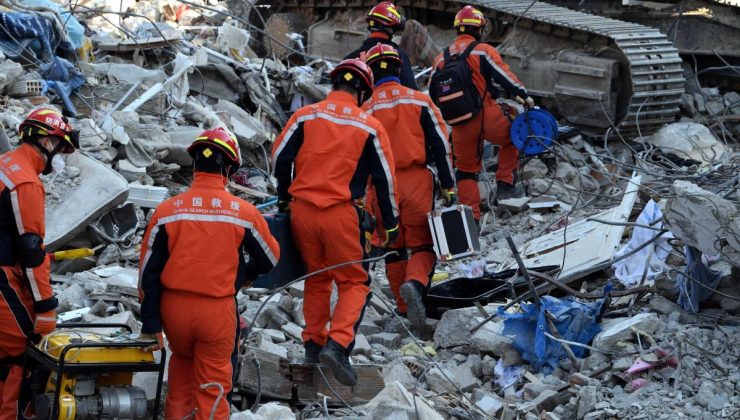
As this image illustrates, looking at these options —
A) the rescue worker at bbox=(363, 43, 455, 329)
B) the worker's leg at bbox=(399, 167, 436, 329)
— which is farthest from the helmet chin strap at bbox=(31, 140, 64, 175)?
the worker's leg at bbox=(399, 167, 436, 329)

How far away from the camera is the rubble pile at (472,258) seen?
7.31 meters

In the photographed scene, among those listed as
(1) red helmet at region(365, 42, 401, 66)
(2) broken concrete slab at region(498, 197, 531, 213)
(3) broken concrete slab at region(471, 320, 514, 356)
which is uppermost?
(1) red helmet at region(365, 42, 401, 66)

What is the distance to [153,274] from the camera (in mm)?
6219

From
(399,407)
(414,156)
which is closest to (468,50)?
(414,156)

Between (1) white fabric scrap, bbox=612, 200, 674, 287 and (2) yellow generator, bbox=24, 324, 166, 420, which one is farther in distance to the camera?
(1) white fabric scrap, bbox=612, 200, 674, 287

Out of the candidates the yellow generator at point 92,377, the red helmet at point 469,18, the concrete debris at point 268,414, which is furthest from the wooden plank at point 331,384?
the red helmet at point 469,18

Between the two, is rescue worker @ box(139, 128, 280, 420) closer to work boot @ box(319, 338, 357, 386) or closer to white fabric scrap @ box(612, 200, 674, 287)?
work boot @ box(319, 338, 357, 386)

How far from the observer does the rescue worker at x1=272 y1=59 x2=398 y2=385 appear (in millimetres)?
7434

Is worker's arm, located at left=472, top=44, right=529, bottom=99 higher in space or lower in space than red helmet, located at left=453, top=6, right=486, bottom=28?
lower

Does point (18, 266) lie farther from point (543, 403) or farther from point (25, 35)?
point (25, 35)

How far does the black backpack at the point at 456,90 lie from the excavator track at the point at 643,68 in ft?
8.19

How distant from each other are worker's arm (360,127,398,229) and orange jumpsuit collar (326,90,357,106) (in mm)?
251

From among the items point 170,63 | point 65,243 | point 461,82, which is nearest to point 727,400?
point 461,82

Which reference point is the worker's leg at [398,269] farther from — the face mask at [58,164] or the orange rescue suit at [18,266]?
the orange rescue suit at [18,266]
